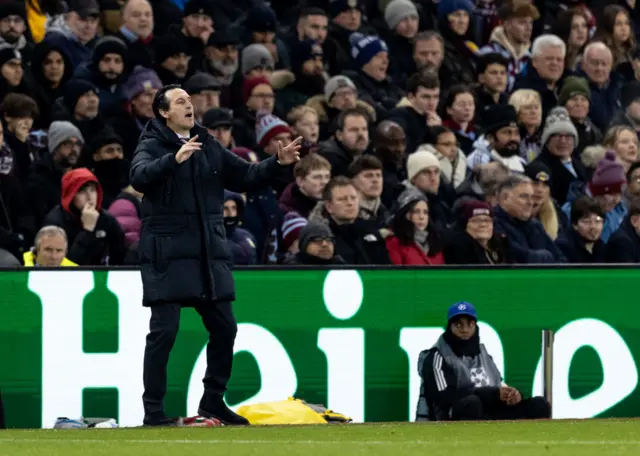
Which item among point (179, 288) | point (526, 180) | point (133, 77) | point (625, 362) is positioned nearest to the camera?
point (179, 288)

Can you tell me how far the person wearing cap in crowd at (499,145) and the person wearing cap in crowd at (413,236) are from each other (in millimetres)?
2252

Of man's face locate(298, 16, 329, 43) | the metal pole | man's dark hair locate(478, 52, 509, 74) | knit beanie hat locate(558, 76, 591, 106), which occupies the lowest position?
the metal pole

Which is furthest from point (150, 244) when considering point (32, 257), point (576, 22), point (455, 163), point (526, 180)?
point (576, 22)

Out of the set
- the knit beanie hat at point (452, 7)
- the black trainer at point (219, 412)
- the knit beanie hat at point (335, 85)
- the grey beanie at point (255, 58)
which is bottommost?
the black trainer at point (219, 412)

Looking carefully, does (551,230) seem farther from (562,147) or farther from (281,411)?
(281,411)

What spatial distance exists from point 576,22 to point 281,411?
940 cm

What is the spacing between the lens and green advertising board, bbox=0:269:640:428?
14.1 meters

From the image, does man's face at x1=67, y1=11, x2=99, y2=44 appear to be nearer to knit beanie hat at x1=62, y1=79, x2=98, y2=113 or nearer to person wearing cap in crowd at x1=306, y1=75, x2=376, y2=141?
knit beanie hat at x1=62, y1=79, x2=98, y2=113

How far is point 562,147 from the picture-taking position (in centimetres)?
1891

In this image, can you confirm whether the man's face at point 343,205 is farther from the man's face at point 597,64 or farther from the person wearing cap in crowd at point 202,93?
the man's face at point 597,64

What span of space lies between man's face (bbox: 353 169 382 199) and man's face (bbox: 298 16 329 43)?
393 cm

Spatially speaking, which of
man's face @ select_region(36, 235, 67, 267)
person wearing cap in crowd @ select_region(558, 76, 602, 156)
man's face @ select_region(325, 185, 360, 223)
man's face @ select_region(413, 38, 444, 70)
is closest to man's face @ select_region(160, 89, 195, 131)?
man's face @ select_region(36, 235, 67, 267)

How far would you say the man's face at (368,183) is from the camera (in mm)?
16391

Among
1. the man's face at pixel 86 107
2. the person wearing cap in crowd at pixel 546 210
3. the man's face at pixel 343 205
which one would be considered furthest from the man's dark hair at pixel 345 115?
the man's face at pixel 86 107
